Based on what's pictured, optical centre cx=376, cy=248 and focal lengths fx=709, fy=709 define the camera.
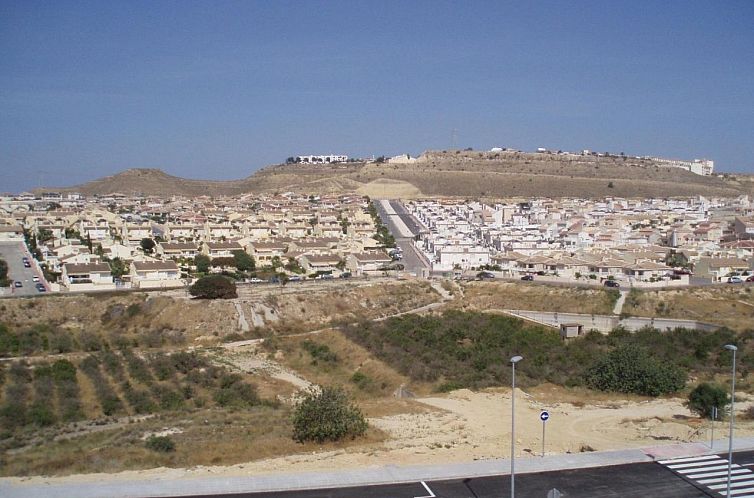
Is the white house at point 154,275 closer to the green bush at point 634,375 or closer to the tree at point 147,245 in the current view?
the tree at point 147,245

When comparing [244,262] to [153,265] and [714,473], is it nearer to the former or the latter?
[153,265]

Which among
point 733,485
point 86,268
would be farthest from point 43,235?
point 733,485

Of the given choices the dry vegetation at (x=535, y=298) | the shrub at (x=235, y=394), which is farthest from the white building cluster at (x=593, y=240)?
the shrub at (x=235, y=394)

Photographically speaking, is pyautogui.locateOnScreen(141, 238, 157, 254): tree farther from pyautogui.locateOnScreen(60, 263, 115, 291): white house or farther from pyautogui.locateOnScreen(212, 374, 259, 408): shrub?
pyautogui.locateOnScreen(212, 374, 259, 408): shrub

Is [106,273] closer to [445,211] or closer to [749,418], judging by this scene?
[749,418]

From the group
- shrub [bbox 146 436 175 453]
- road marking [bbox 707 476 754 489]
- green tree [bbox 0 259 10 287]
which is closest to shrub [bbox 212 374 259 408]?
shrub [bbox 146 436 175 453]
